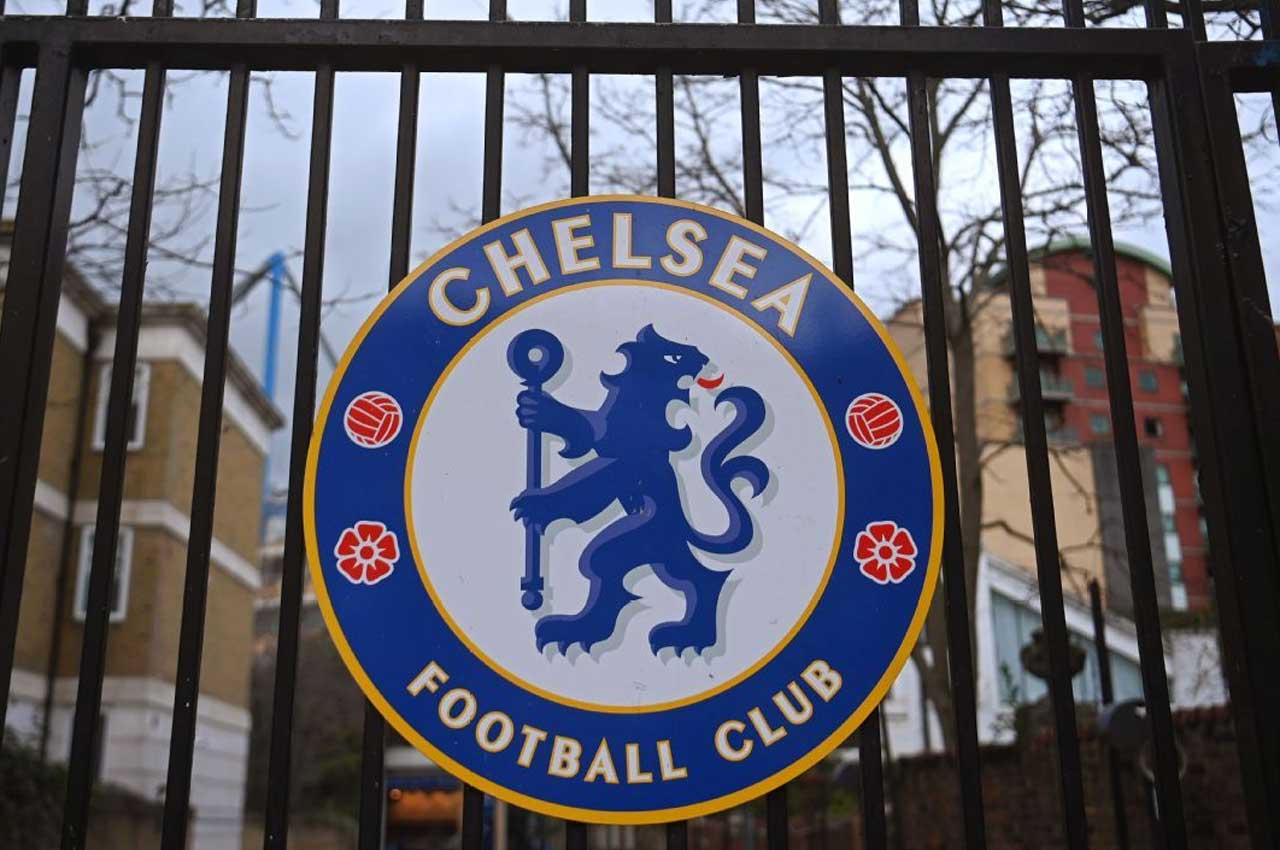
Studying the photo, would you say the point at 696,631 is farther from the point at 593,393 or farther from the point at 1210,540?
the point at 1210,540

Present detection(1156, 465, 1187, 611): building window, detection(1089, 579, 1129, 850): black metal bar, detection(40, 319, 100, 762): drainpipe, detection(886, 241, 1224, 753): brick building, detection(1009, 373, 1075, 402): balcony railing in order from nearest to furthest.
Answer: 1. detection(1089, 579, 1129, 850): black metal bar
2. detection(40, 319, 100, 762): drainpipe
3. detection(886, 241, 1224, 753): brick building
4. detection(1009, 373, 1075, 402): balcony railing
5. detection(1156, 465, 1187, 611): building window

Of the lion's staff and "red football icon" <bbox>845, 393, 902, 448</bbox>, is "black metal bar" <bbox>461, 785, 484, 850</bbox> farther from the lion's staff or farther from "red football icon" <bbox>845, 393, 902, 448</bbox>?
"red football icon" <bbox>845, 393, 902, 448</bbox>

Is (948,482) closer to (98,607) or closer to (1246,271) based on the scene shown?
(1246,271)

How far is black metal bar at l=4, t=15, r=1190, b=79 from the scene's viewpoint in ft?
9.18

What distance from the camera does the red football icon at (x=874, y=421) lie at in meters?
2.58

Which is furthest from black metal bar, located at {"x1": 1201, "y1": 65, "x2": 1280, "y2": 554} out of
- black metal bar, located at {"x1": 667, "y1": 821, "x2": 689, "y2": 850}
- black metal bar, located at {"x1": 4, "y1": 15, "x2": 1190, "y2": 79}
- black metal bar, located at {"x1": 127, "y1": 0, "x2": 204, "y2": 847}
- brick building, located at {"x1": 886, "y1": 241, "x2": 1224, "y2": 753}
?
brick building, located at {"x1": 886, "y1": 241, "x2": 1224, "y2": 753}

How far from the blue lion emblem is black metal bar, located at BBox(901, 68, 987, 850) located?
→ 1.27 ft

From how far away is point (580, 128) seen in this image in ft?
9.02

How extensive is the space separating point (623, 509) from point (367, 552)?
1.67 feet

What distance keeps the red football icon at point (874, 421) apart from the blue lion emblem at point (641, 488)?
0.62 feet

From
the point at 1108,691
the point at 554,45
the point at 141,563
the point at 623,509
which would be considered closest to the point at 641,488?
the point at 623,509

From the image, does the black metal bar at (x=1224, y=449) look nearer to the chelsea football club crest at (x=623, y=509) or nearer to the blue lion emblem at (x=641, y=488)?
the chelsea football club crest at (x=623, y=509)

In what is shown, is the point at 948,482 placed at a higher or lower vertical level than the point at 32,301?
lower

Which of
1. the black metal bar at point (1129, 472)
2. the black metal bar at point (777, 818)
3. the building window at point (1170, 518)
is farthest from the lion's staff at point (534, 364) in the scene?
the building window at point (1170, 518)
